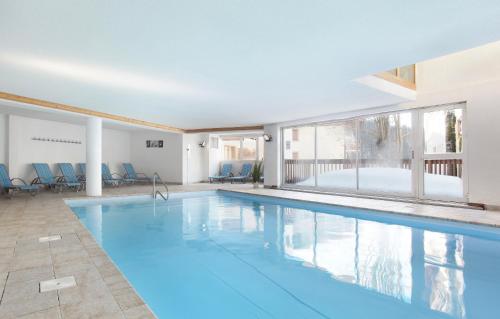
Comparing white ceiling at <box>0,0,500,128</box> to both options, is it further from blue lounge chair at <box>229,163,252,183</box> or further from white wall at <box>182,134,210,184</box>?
blue lounge chair at <box>229,163,252,183</box>

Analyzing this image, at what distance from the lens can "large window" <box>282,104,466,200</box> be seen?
21.6 feet

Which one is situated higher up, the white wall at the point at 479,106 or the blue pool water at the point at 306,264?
the white wall at the point at 479,106

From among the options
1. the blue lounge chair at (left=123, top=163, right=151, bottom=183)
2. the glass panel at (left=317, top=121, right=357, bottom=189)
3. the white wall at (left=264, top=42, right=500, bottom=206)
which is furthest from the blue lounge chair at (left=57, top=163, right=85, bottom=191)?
the white wall at (left=264, top=42, right=500, bottom=206)

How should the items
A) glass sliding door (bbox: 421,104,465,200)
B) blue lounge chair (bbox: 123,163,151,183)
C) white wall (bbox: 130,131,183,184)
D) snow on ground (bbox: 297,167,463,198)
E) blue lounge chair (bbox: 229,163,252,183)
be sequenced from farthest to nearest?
blue lounge chair (bbox: 229,163,252,183)
white wall (bbox: 130,131,183,184)
blue lounge chair (bbox: 123,163,151,183)
snow on ground (bbox: 297,167,463,198)
glass sliding door (bbox: 421,104,465,200)

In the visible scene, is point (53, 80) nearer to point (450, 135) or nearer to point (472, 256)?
point (472, 256)

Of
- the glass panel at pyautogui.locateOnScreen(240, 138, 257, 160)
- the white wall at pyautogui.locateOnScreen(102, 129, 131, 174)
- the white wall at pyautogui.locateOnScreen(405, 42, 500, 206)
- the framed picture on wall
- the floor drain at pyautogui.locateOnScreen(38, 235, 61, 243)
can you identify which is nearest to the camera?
the floor drain at pyautogui.locateOnScreen(38, 235, 61, 243)

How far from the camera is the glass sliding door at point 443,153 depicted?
6.39 meters

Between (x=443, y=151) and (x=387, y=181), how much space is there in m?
2.00

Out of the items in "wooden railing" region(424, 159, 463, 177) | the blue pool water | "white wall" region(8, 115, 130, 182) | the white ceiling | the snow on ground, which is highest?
the white ceiling

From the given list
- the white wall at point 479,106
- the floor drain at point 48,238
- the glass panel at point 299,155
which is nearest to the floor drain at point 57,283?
the floor drain at point 48,238

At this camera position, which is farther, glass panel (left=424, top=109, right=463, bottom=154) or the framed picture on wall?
the framed picture on wall

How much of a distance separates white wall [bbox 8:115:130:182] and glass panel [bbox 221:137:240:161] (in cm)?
519

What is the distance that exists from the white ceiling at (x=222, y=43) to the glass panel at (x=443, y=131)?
1.71 metres

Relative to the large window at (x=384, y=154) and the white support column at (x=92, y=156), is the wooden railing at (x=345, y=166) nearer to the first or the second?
the large window at (x=384, y=154)
